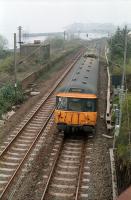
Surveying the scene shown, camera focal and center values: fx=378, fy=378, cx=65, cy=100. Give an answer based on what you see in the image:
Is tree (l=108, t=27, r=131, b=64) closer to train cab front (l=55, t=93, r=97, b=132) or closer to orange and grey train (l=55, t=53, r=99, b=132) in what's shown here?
orange and grey train (l=55, t=53, r=99, b=132)

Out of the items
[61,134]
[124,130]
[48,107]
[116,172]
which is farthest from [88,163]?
[48,107]

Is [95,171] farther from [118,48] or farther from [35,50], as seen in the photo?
[35,50]

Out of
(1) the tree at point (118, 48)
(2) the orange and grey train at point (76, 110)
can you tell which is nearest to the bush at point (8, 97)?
(2) the orange and grey train at point (76, 110)

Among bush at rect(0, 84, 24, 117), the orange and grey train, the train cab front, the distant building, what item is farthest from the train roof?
the distant building

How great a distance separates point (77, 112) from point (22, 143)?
10.7ft

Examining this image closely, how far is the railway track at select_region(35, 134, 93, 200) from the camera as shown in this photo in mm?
14130

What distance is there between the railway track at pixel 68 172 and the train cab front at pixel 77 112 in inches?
32.5

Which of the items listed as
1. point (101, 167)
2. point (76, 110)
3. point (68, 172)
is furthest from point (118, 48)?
point (68, 172)

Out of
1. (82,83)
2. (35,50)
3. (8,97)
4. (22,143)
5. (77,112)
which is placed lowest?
(22,143)

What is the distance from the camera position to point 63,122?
19.6m

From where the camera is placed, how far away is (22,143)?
63.8ft

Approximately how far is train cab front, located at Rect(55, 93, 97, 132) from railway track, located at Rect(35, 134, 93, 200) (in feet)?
2.71

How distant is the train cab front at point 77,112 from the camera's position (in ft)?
63.9

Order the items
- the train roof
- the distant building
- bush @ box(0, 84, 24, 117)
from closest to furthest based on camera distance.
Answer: the train roof → bush @ box(0, 84, 24, 117) → the distant building
